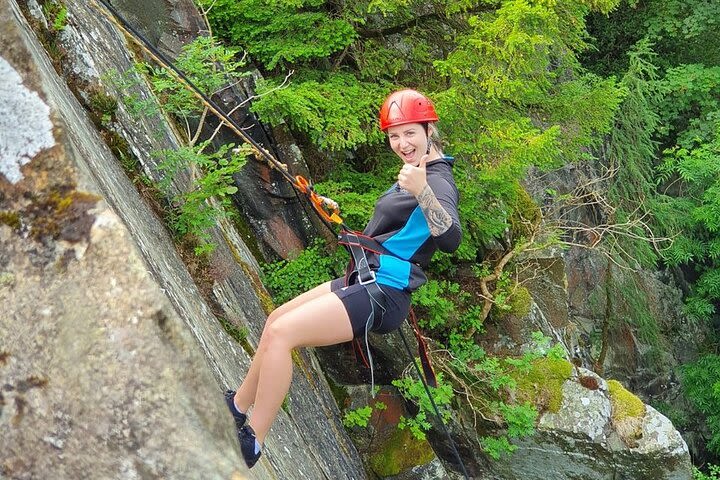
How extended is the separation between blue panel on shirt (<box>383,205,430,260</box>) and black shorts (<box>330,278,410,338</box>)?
0.21 m

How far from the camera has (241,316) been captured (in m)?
5.51

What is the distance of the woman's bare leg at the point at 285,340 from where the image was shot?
10.5ft

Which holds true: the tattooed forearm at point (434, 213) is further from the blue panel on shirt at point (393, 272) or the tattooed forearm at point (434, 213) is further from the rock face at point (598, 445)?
the rock face at point (598, 445)

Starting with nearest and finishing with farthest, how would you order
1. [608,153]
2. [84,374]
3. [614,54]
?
[84,374] < [608,153] < [614,54]

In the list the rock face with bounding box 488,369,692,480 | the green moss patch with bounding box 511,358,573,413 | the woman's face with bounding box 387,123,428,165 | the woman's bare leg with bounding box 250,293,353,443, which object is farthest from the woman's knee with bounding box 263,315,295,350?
the rock face with bounding box 488,369,692,480

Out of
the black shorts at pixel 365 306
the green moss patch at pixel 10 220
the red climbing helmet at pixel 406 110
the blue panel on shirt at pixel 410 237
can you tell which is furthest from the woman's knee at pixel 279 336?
the green moss patch at pixel 10 220

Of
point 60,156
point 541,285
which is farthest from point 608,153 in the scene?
point 60,156

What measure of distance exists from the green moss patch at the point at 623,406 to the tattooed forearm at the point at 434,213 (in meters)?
6.95

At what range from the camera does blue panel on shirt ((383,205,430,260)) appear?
141 inches

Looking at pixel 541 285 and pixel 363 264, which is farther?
pixel 541 285

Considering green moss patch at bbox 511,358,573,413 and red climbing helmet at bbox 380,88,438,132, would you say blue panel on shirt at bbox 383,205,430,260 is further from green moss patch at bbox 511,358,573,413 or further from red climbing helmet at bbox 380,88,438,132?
green moss patch at bbox 511,358,573,413

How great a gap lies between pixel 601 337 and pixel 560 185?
323 cm

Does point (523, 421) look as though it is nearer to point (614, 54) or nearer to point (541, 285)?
point (541, 285)

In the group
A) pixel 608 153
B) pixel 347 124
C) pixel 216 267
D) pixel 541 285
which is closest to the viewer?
pixel 216 267
